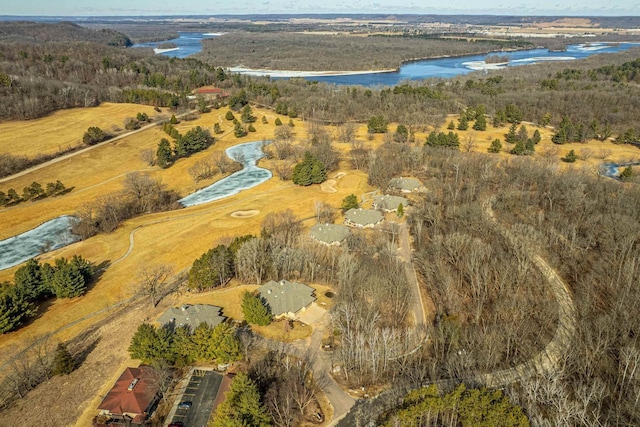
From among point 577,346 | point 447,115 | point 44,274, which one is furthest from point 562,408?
point 447,115

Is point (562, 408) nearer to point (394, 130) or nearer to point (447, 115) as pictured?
point (394, 130)

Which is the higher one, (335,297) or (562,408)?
(562,408)

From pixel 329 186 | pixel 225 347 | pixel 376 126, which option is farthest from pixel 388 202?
pixel 376 126

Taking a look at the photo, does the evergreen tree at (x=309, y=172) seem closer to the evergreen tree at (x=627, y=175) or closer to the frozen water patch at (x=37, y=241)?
the frozen water patch at (x=37, y=241)

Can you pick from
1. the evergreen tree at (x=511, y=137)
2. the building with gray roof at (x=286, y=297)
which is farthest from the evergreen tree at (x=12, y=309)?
the evergreen tree at (x=511, y=137)

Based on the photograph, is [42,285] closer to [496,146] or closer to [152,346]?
[152,346]

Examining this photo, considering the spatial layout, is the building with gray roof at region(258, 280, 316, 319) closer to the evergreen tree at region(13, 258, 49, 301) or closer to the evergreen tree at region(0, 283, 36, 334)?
the evergreen tree at region(0, 283, 36, 334)

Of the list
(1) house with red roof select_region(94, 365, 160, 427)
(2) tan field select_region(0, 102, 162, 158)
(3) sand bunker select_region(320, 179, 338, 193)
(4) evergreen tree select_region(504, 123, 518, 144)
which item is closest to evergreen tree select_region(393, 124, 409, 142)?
(4) evergreen tree select_region(504, 123, 518, 144)
